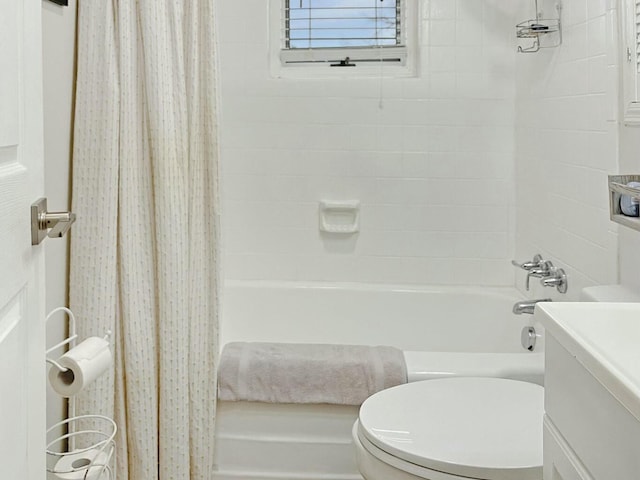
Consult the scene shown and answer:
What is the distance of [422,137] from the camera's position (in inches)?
116

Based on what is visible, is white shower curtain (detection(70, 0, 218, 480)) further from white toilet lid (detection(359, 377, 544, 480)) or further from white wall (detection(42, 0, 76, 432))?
white toilet lid (detection(359, 377, 544, 480))

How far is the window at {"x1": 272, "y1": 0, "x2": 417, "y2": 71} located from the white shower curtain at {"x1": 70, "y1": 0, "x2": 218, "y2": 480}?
1.07 metres

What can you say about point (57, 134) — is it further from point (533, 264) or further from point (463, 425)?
point (533, 264)

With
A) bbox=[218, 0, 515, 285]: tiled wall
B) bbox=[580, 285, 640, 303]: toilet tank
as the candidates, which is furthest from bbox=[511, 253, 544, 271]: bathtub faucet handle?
bbox=[580, 285, 640, 303]: toilet tank

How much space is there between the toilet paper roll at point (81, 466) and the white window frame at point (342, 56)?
6.07 ft

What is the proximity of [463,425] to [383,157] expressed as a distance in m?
1.63

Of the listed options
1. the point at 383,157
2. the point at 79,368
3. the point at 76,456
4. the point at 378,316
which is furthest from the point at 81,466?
the point at 383,157

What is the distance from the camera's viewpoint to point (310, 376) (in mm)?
1960

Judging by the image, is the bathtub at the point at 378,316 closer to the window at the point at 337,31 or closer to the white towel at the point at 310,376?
the white towel at the point at 310,376

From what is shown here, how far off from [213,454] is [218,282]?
499 mm

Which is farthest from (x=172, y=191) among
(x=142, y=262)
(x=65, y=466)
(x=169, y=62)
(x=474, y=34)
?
(x=474, y=34)

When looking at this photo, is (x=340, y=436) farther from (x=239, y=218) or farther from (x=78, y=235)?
(x=239, y=218)

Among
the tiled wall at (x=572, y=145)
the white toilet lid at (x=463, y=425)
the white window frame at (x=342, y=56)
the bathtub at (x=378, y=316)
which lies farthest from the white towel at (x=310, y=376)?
the white window frame at (x=342, y=56)

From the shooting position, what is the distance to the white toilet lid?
1360 millimetres
